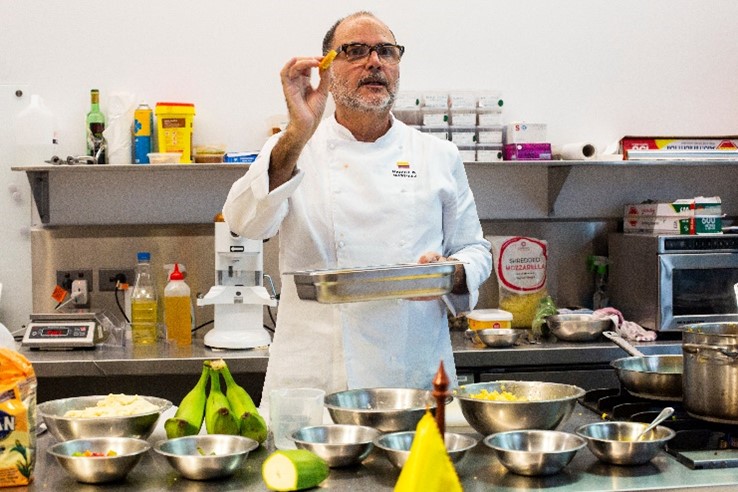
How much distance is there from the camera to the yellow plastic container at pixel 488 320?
4.01 m

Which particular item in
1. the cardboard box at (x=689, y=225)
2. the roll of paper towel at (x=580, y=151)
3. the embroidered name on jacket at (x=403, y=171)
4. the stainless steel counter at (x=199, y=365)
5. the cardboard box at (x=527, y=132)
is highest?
the cardboard box at (x=527, y=132)

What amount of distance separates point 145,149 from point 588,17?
2183 mm

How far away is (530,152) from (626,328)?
875 millimetres

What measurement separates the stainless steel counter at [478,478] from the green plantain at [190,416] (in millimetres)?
69

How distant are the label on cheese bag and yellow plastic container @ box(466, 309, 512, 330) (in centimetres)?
246

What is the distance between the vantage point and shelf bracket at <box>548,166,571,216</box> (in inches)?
176

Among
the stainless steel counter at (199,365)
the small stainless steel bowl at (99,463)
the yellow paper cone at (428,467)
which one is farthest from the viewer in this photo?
the stainless steel counter at (199,365)

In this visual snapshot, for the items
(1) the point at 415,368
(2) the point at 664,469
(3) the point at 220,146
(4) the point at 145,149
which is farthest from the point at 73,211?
(2) the point at 664,469

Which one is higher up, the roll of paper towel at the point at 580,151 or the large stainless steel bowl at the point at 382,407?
the roll of paper towel at the point at 580,151

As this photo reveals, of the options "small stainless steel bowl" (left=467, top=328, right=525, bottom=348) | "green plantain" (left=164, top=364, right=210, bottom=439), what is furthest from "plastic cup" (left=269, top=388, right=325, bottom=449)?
"small stainless steel bowl" (left=467, top=328, right=525, bottom=348)

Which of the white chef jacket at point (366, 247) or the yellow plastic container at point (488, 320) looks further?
the yellow plastic container at point (488, 320)

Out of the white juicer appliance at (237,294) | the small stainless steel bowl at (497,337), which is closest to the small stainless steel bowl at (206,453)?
the white juicer appliance at (237,294)

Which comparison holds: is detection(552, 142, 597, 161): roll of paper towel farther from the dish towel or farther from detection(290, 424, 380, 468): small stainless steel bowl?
detection(290, 424, 380, 468): small stainless steel bowl

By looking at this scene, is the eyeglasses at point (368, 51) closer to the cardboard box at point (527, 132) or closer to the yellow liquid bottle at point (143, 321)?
the cardboard box at point (527, 132)
